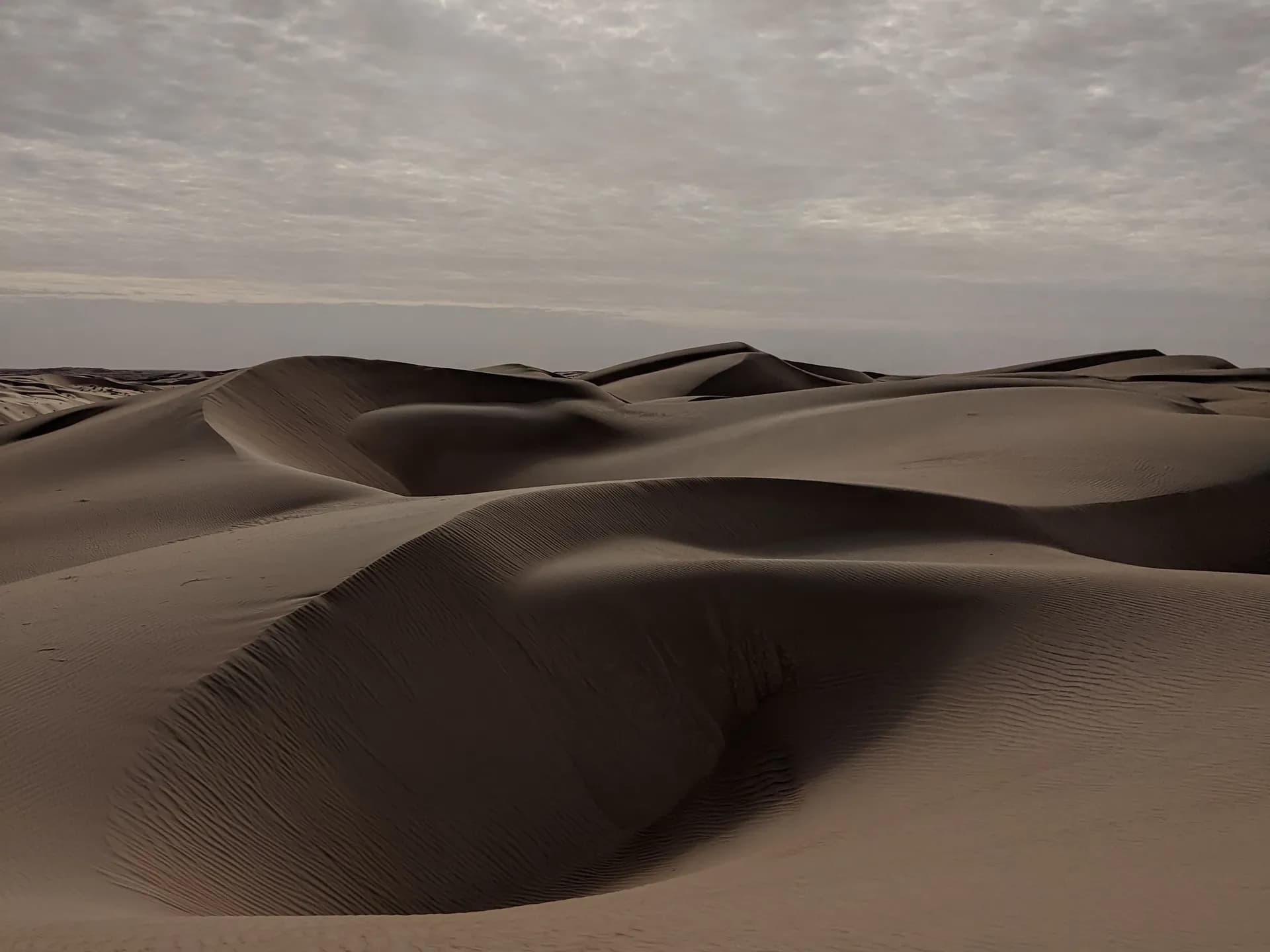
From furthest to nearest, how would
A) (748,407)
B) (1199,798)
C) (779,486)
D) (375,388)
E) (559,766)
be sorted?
(748,407)
(375,388)
(779,486)
(559,766)
(1199,798)

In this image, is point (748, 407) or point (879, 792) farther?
point (748, 407)

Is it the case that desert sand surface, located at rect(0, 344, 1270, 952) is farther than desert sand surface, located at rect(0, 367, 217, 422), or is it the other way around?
desert sand surface, located at rect(0, 367, 217, 422)

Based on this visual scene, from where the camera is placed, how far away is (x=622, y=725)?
6348 millimetres

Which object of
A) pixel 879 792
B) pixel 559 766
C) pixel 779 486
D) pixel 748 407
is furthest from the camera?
pixel 748 407

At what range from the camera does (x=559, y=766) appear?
5.91 m

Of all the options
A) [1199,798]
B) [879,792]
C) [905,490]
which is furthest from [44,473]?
[1199,798]

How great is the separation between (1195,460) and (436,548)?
10.7m

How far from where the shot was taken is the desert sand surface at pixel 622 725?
3533 mm

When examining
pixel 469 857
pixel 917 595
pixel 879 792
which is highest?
pixel 917 595

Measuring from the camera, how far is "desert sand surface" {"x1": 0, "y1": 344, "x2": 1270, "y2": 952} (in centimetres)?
353

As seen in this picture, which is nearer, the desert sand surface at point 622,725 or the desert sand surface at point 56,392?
the desert sand surface at point 622,725

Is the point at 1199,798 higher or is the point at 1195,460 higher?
the point at 1195,460

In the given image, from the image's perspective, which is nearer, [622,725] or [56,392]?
[622,725]

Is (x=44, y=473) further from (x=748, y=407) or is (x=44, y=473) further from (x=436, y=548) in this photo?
(x=748, y=407)
